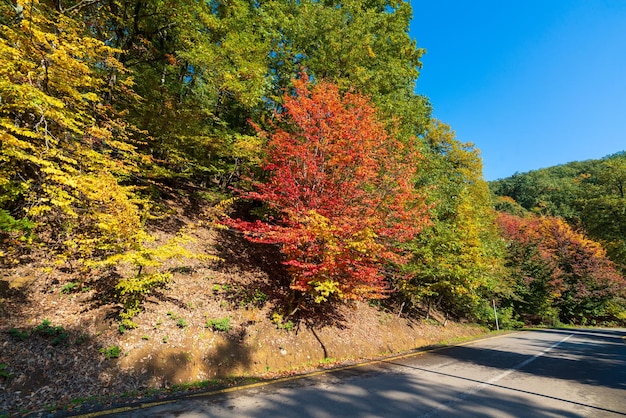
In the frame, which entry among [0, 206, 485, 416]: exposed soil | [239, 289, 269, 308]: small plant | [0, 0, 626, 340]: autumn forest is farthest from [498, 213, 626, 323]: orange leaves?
[239, 289, 269, 308]: small plant

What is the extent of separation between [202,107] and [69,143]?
241 inches

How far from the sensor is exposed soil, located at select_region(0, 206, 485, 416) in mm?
5094

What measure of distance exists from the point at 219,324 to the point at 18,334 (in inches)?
155

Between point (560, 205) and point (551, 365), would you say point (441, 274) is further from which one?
point (560, 205)

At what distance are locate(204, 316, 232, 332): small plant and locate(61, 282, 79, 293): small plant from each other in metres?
3.31

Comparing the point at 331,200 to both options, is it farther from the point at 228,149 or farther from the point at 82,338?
the point at 82,338

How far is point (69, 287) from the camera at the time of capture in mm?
7047

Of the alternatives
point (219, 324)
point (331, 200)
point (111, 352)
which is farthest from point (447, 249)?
point (111, 352)

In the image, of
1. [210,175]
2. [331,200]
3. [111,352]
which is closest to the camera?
[111,352]

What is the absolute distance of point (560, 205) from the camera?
63.2m

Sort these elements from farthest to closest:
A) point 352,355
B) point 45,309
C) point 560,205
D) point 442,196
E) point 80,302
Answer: point 560,205, point 442,196, point 352,355, point 80,302, point 45,309

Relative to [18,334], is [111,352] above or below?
below

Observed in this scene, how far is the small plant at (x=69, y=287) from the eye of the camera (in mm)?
6960

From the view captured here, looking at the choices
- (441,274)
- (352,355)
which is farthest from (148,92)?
(441,274)
